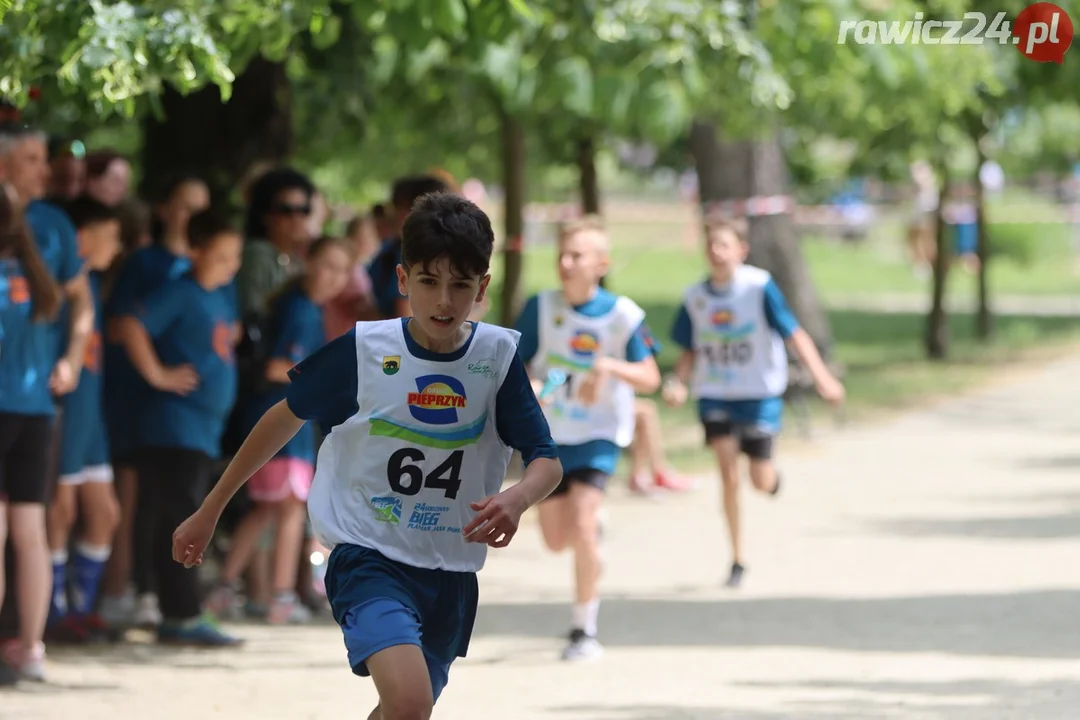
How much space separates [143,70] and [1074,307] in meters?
29.8

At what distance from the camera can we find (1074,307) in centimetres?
3491

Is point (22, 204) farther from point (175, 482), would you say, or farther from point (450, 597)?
point (450, 597)

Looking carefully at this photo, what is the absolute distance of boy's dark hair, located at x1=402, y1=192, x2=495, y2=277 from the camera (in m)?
4.99

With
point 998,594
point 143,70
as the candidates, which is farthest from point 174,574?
point 998,594

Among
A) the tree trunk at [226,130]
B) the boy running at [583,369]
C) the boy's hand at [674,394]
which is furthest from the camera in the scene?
the tree trunk at [226,130]

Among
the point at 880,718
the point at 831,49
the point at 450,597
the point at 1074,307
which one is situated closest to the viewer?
the point at 450,597

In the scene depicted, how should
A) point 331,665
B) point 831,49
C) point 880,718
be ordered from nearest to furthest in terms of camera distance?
point 880,718 → point 331,665 → point 831,49

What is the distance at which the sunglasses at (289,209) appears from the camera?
9555mm

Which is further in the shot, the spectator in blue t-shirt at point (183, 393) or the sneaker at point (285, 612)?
the sneaker at point (285, 612)

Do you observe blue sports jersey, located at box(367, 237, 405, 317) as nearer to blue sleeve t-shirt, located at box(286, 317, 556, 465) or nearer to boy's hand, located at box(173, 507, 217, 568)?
blue sleeve t-shirt, located at box(286, 317, 556, 465)

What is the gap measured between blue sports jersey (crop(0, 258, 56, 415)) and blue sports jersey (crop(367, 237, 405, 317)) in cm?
182

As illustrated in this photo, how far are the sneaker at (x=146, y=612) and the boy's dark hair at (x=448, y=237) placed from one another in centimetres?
436

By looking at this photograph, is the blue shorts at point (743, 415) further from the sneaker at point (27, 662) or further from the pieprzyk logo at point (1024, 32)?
the sneaker at point (27, 662)

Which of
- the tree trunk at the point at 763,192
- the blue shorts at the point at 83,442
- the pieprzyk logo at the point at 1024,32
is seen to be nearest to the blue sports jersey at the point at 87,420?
the blue shorts at the point at 83,442
